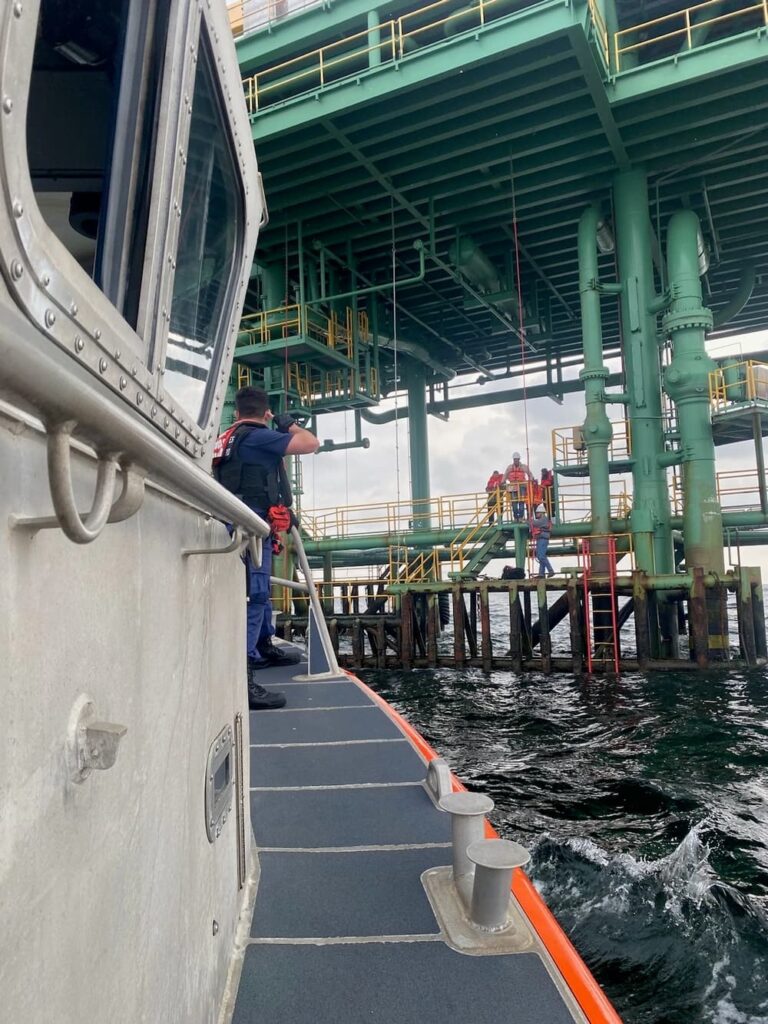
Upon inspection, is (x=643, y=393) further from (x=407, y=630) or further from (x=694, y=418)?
(x=407, y=630)

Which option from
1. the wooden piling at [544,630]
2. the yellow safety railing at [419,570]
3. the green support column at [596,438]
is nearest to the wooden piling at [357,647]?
the yellow safety railing at [419,570]

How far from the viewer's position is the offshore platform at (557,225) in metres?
11.9

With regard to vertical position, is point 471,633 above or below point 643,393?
below

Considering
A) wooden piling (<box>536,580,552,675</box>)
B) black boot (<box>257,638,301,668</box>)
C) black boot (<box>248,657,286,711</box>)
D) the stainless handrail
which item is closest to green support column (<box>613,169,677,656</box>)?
wooden piling (<box>536,580,552,675</box>)

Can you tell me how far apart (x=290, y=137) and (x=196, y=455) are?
14320mm

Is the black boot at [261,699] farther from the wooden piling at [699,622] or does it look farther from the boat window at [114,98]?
the wooden piling at [699,622]

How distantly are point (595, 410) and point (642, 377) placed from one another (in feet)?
3.44

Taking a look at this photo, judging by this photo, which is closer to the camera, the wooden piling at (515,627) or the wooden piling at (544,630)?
the wooden piling at (544,630)

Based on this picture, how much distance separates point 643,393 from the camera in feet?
42.8

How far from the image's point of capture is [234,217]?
1867 mm

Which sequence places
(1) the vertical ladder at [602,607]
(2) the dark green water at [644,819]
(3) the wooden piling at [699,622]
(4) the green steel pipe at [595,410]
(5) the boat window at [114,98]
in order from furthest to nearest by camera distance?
1. (4) the green steel pipe at [595,410]
2. (1) the vertical ladder at [602,607]
3. (3) the wooden piling at [699,622]
4. (2) the dark green water at [644,819]
5. (5) the boat window at [114,98]

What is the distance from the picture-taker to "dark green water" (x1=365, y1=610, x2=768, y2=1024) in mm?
2992

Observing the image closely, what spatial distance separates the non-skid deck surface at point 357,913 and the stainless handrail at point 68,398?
1.34m

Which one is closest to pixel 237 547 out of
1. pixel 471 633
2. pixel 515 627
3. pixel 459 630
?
pixel 515 627
